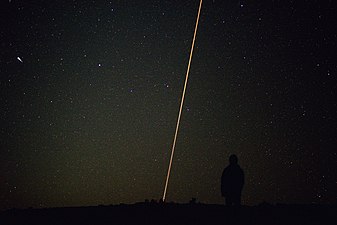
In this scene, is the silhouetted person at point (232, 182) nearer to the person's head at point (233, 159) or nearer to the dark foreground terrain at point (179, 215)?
the person's head at point (233, 159)

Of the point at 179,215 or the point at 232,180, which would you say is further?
the point at 232,180

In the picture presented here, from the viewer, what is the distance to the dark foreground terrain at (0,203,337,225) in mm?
10188

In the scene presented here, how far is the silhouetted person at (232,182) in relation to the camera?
12492 millimetres

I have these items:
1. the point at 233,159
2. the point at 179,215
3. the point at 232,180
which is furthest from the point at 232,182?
the point at 179,215

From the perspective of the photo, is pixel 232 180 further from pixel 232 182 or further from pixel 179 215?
pixel 179 215

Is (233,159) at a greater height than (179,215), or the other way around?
(233,159)

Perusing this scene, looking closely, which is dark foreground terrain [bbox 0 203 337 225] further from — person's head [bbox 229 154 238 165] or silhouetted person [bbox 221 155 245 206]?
person's head [bbox 229 154 238 165]

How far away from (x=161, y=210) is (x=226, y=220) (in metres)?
1.67

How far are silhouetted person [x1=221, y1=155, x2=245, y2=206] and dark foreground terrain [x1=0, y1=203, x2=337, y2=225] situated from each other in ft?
2.89

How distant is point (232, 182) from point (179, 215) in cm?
230

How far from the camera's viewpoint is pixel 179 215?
1069 centimetres

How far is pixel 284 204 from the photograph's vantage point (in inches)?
484

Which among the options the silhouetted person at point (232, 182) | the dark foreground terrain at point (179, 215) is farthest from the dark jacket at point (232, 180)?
the dark foreground terrain at point (179, 215)

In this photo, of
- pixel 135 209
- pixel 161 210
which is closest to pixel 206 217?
pixel 161 210
